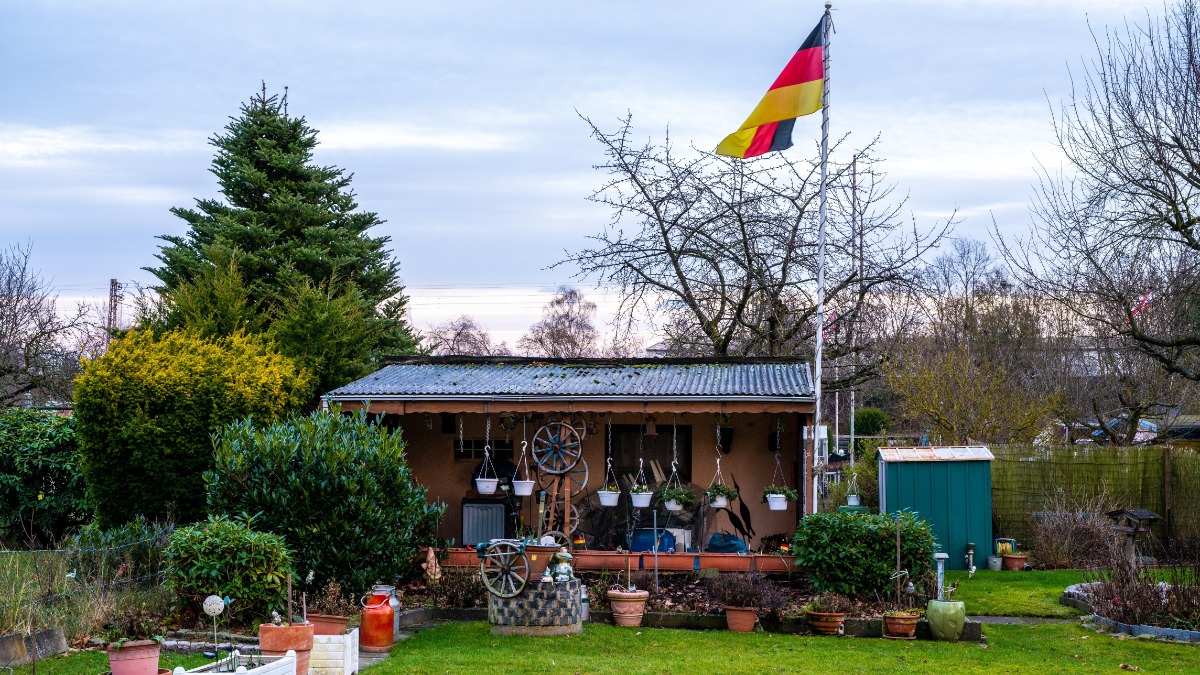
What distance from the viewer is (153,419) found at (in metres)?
14.0

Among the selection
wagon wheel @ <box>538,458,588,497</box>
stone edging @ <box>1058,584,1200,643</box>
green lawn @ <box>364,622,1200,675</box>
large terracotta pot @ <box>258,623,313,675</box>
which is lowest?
green lawn @ <box>364,622,1200,675</box>

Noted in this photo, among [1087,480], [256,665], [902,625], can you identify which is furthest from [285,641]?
[1087,480]

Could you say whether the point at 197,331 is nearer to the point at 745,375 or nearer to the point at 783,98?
the point at 745,375

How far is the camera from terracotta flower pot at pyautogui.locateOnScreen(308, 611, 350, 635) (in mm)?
9273

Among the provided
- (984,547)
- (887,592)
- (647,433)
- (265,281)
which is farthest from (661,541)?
(265,281)

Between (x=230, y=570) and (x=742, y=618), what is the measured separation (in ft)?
17.2

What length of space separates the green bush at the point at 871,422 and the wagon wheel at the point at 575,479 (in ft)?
66.4

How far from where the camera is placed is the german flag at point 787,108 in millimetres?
14422

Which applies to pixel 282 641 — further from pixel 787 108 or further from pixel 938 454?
pixel 938 454

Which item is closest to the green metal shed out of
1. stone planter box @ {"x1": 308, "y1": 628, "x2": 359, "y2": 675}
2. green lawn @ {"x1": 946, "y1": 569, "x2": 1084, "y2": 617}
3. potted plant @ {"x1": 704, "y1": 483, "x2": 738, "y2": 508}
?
green lawn @ {"x1": 946, "y1": 569, "x2": 1084, "y2": 617}

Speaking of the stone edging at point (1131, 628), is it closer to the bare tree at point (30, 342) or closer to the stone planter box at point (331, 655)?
the stone planter box at point (331, 655)

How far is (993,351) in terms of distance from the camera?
29203mm

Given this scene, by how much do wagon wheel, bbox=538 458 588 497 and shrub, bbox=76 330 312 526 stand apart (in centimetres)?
Result: 414

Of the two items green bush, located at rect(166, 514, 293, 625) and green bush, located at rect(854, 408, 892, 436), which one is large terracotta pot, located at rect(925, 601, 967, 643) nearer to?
green bush, located at rect(166, 514, 293, 625)
